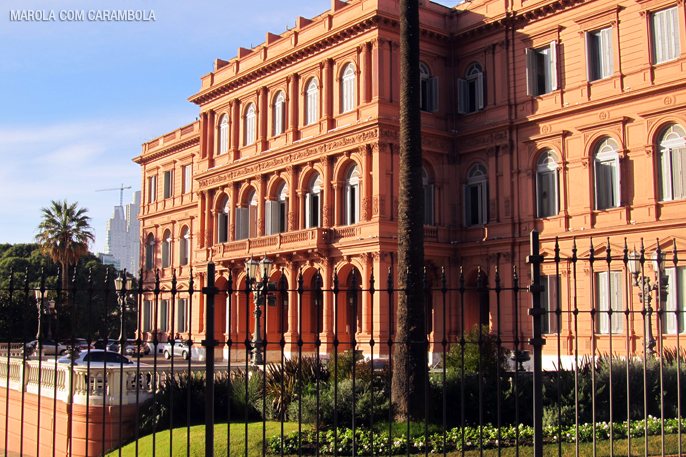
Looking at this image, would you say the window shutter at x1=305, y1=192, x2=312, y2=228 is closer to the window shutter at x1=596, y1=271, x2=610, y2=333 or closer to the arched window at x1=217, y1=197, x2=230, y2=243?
the arched window at x1=217, y1=197, x2=230, y2=243

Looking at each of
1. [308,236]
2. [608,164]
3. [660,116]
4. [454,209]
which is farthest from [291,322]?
[660,116]

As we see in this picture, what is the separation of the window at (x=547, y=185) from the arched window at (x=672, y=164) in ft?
13.8

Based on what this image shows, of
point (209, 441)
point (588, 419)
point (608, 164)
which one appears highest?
point (608, 164)

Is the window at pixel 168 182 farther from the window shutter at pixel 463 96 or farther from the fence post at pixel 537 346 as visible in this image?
the fence post at pixel 537 346

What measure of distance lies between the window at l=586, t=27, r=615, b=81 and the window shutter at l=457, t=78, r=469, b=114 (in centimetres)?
587

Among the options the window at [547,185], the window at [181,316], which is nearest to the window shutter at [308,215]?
the window at [547,185]

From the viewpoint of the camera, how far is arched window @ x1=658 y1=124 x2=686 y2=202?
82.2ft

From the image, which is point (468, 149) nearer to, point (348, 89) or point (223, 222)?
point (348, 89)

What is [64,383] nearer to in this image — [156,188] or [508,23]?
[508,23]

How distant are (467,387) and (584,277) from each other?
1572 centimetres

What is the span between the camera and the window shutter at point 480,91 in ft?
103

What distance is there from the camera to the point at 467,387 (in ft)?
42.2

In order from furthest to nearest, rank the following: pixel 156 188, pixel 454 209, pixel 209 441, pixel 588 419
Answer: pixel 156 188
pixel 454 209
pixel 588 419
pixel 209 441

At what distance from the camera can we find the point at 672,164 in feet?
83.0
